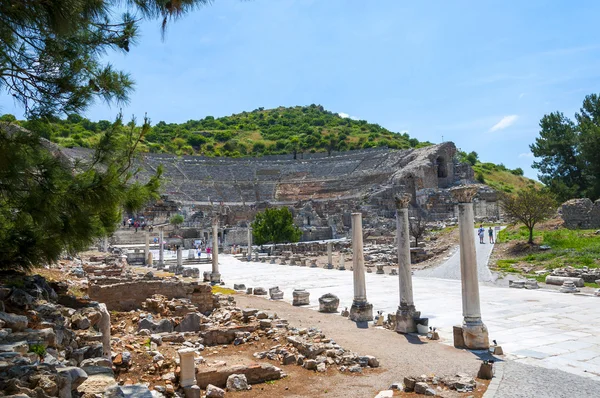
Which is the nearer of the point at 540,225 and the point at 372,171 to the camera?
the point at 540,225

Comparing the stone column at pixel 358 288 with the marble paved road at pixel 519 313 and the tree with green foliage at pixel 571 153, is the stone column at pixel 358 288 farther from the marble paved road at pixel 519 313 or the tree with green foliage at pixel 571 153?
the tree with green foliage at pixel 571 153

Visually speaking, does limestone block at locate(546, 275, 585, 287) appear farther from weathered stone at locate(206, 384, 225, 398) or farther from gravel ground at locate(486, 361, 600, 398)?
weathered stone at locate(206, 384, 225, 398)

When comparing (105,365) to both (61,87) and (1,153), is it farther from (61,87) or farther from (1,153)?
(61,87)

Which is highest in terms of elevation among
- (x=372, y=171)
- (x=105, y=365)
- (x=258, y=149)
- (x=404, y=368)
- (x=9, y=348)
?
(x=258, y=149)

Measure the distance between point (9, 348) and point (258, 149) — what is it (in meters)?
100

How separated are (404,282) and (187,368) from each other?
18.1 ft

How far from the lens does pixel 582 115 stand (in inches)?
1788

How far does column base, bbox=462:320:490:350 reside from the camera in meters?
8.03

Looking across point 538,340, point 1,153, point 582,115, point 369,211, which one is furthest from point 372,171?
point 1,153

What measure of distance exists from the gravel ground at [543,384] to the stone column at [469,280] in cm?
122

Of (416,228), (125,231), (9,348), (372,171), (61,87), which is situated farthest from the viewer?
(372,171)

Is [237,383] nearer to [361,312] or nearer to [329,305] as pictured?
[361,312]

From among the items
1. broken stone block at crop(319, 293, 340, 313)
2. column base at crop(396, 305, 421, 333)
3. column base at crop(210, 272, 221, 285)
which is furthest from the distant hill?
column base at crop(396, 305, 421, 333)

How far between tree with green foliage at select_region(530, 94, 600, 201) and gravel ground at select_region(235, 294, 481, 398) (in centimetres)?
3045
